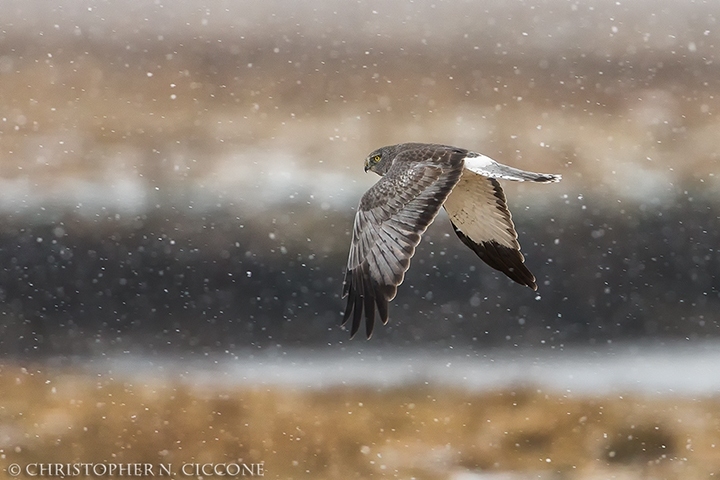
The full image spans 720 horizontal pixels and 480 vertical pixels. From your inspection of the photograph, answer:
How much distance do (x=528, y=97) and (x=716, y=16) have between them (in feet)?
7.09

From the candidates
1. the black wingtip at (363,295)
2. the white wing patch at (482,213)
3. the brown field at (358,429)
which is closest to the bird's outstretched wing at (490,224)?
the white wing patch at (482,213)

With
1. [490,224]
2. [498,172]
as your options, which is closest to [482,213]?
[490,224]

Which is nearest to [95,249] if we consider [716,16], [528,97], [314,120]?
[314,120]

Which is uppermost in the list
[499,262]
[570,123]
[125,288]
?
[499,262]

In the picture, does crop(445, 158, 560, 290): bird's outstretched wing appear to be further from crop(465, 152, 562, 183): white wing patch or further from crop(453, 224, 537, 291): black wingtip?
crop(465, 152, 562, 183): white wing patch

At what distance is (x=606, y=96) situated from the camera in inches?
409

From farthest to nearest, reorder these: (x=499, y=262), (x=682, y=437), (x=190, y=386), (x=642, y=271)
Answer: (x=642, y=271)
(x=190, y=386)
(x=682, y=437)
(x=499, y=262)

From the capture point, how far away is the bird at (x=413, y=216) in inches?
179

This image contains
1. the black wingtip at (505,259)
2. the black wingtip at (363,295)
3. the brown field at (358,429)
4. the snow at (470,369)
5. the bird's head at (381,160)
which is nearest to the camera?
the black wingtip at (363,295)

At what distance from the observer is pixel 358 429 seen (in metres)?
9.41

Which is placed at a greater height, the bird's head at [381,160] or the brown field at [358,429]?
the bird's head at [381,160]

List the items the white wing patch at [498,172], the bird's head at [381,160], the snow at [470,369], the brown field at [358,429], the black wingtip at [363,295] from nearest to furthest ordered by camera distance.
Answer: the black wingtip at [363,295] < the white wing patch at [498,172] < the bird's head at [381,160] < the brown field at [358,429] < the snow at [470,369]

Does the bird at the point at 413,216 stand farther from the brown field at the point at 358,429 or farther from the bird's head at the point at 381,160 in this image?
the brown field at the point at 358,429

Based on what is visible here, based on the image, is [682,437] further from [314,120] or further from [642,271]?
[314,120]
